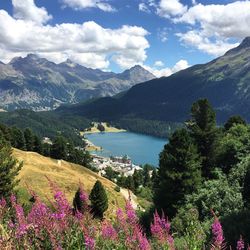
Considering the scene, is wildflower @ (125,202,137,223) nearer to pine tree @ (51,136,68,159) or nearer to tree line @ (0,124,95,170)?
tree line @ (0,124,95,170)

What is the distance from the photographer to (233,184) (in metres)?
34.7

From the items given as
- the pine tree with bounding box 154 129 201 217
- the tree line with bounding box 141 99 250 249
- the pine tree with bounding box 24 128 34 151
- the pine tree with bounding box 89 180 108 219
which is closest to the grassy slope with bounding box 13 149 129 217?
the pine tree with bounding box 89 180 108 219

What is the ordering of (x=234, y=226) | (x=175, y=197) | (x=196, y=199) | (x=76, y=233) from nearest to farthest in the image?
(x=76, y=233) < (x=234, y=226) < (x=196, y=199) < (x=175, y=197)

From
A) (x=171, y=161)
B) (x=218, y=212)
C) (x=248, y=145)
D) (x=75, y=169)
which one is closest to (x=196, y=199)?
(x=218, y=212)

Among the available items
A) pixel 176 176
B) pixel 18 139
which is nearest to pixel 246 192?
pixel 176 176

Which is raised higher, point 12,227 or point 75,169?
point 12,227

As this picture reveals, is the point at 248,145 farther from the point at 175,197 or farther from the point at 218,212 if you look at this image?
the point at 218,212

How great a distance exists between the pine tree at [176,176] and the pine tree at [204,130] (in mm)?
10456

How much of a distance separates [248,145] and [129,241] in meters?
43.1

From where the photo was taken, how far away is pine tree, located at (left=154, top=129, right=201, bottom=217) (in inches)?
1686

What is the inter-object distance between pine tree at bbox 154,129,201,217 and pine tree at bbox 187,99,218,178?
10.5 m

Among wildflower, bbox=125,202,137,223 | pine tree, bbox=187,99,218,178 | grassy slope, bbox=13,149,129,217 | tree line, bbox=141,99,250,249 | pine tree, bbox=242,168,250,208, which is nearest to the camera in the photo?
wildflower, bbox=125,202,137,223

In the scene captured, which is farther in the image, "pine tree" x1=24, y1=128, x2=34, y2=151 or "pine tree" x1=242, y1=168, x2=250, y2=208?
"pine tree" x1=24, y1=128, x2=34, y2=151

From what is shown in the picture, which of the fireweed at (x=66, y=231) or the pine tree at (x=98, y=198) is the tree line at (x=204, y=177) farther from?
the pine tree at (x=98, y=198)
